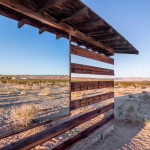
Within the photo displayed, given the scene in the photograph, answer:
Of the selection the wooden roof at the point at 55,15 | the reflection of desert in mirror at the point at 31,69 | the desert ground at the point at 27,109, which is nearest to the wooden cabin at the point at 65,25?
the wooden roof at the point at 55,15

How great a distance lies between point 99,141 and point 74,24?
3470 mm

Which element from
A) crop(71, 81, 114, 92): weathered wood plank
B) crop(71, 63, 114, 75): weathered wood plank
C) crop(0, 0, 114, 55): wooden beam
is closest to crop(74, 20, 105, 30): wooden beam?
crop(0, 0, 114, 55): wooden beam

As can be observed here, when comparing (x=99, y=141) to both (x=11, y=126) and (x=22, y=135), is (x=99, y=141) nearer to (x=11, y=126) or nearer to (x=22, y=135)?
(x=22, y=135)

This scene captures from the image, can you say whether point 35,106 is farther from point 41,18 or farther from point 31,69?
point 31,69

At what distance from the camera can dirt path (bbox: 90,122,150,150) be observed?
121 inches

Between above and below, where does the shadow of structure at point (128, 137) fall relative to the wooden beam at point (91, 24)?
below

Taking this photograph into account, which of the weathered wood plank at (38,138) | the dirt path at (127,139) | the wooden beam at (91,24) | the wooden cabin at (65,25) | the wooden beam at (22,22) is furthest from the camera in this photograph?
the dirt path at (127,139)

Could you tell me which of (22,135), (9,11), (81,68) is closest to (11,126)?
(22,135)

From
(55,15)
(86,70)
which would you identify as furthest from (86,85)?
(55,15)

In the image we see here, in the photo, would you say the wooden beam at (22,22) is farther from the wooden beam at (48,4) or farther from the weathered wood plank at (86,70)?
the weathered wood plank at (86,70)

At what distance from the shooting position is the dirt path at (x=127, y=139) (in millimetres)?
3066

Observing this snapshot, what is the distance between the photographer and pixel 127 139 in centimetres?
350

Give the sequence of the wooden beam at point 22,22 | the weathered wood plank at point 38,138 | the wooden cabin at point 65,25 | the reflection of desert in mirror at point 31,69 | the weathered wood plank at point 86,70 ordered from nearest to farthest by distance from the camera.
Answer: the weathered wood plank at point 38,138, the wooden cabin at point 65,25, the wooden beam at point 22,22, the weathered wood plank at point 86,70, the reflection of desert in mirror at point 31,69

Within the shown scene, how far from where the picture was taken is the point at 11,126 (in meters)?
4.21
